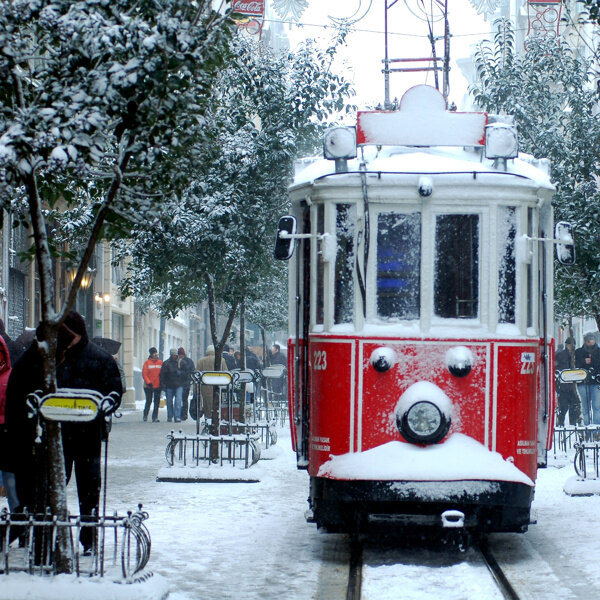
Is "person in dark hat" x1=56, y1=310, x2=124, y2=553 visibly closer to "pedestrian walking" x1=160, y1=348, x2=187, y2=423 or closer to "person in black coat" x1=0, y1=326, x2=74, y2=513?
"person in black coat" x1=0, y1=326, x2=74, y2=513

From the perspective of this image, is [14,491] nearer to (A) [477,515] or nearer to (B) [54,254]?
(B) [54,254]

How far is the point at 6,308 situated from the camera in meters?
24.6

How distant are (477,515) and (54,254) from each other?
3.57 m

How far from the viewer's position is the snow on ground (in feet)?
26.5

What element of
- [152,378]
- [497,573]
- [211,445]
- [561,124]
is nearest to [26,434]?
[497,573]

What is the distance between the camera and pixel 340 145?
959 cm

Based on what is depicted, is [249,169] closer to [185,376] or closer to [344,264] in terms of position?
[344,264]

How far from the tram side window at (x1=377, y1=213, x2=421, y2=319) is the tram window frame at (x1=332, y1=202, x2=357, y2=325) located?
0.19 metres

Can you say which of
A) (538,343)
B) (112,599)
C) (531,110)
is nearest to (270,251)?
(531,110)

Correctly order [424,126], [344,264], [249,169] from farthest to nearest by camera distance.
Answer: [249,169]
[424,126]
[344,264]

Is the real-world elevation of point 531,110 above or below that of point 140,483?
above

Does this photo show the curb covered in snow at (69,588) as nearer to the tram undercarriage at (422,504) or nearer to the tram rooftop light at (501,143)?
the tram undercarriage at (422,504)

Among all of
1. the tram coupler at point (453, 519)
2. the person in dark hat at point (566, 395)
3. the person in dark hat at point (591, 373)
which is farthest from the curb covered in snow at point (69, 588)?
the person in dark hat at point (566, 395)

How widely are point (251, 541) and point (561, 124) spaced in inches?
438
